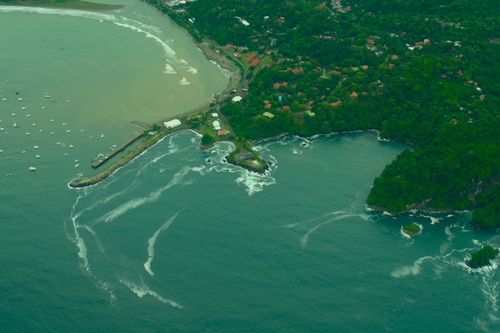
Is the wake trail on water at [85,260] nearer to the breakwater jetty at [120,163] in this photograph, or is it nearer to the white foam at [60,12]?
the breakwater jetty at [120,163]

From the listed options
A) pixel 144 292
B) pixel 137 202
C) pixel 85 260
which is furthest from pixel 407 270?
pixel 85 260

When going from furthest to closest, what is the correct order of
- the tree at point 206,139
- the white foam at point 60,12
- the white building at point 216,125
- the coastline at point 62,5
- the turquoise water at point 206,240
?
the coastline at point 62,5
the white foam at point 60,12
the white building at point 216,125
the tree at point 206,139
the turquoise water at point 206,240

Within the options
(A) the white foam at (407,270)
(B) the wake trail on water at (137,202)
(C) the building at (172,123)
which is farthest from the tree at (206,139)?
(A) the white foam at (407,270)

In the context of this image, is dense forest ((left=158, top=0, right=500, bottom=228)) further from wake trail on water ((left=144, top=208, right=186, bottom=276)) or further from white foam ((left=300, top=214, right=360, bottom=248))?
wake trail on water ((left=144, top=208, right=186, bottom=276))

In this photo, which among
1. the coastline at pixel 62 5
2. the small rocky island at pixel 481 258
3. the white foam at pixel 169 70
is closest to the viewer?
the small rocky island at pixel 481 258

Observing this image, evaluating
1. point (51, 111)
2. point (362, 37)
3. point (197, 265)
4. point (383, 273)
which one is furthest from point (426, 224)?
point (51, 111)

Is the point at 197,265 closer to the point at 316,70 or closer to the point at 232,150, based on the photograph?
the point at 232,150

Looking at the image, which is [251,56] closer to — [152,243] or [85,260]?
[152,243]

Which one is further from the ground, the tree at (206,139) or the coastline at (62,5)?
Result: the tree at (206,139)
